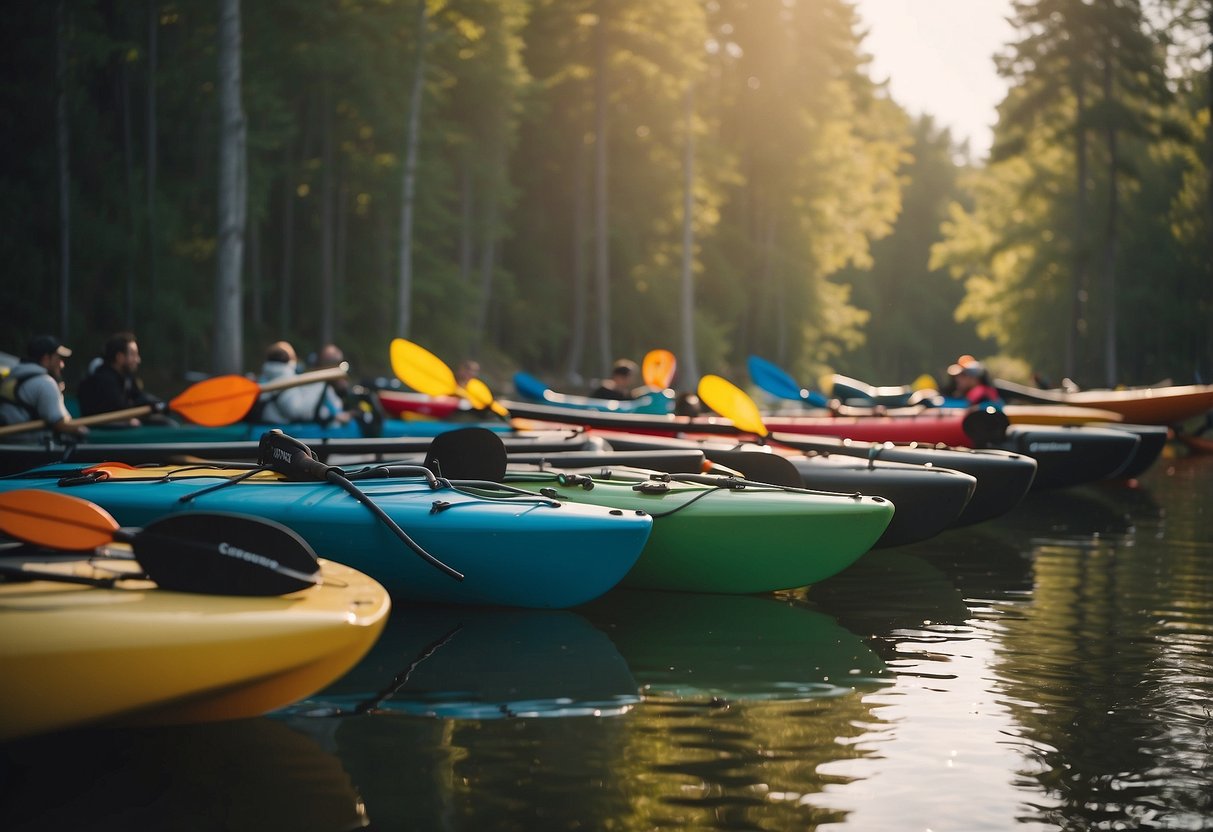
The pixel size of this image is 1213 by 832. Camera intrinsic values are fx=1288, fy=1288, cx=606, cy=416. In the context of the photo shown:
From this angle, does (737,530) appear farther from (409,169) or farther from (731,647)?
(409,169)

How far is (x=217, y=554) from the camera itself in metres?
3.73

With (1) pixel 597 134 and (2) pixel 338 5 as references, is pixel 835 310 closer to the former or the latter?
(1) pixel 597 134

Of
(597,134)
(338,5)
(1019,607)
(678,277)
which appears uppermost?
(338,5)

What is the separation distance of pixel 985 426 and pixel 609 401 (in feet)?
13.6

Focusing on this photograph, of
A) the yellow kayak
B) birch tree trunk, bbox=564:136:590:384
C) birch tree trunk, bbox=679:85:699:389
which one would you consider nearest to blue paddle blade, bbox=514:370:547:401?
the yellow kayak

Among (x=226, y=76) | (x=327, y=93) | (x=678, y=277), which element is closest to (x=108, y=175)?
(x=327, y=93)

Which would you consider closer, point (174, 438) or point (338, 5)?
point (174, 438)

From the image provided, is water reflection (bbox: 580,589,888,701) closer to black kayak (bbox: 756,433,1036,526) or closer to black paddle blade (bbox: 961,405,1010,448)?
black kayak (bbox: 756,433,1036,526)

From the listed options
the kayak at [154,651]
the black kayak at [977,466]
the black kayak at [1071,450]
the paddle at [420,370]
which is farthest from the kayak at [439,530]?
the black kayak at [1071,450]

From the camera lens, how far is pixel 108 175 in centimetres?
1934

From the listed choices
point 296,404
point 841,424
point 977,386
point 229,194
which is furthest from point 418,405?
point 977,386

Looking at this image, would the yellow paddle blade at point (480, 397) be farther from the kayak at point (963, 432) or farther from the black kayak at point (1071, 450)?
the black kayak at point (1071, 450)

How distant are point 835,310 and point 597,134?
1115 cm

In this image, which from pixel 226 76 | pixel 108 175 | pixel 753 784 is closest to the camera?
pixel 753 784
